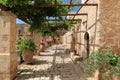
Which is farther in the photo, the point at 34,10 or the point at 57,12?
the point at 57,12

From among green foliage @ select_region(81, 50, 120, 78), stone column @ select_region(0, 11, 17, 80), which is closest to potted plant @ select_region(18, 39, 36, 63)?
stone column @ select_region(0, 11, 17, 80)

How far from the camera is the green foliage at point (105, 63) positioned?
234 inches

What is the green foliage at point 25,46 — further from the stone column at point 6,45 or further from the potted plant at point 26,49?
the stone column at point 6,45

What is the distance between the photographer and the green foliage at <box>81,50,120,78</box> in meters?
5.95

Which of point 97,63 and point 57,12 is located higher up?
point 57,12

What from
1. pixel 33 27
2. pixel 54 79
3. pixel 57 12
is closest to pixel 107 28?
pixel 54 79

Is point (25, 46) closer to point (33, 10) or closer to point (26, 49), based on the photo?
point (26, 49)

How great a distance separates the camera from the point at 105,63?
6.25 metres

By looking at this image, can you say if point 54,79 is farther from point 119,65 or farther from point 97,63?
point 119,65

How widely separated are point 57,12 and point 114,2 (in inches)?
129

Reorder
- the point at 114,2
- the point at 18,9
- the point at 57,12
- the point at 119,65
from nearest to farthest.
Result: the point at 119,65 < the point at 114,2 < the point at 18,9 < the point at 57,12

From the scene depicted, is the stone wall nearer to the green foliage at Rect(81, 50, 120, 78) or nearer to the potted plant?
the green foliage at Rect(81, 50, 120, 78)

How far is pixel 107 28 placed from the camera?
7160 millimetres

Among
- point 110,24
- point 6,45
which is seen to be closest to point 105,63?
point 110,24
